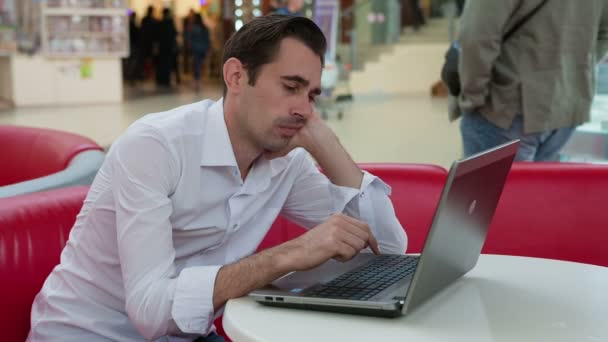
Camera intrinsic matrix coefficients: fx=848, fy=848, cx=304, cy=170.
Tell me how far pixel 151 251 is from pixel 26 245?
65cm

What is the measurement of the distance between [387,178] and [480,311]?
1240 mm

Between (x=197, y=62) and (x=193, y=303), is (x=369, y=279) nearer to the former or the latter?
(x=193, y=303)

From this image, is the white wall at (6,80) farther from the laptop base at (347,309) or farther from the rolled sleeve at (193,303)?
the laptop base at (347,309)

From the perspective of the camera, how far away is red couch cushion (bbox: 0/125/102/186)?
126 inches

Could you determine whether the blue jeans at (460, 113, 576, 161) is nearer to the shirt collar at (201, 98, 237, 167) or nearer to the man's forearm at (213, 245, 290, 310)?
the shirt collar at (201, 98, 237, 167)

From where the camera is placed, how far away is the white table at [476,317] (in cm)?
128

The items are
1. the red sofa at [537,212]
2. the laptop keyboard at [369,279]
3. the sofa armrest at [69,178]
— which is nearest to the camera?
the laptop keyboard at [369,279]

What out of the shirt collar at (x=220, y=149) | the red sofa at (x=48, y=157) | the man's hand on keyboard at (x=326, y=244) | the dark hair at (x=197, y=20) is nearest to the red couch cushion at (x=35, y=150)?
the red sofa at (x=48, y=157)

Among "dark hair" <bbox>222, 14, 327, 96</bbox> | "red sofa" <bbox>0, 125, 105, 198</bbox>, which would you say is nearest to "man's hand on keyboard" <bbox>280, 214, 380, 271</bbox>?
"dark hair" <bbox>222, 14, 327, 96</bbox>

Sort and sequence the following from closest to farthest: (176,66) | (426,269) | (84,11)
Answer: (426,269) < (84,11) < (176,66)

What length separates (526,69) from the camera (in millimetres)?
3041

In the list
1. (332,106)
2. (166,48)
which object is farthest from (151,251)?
(166,48)

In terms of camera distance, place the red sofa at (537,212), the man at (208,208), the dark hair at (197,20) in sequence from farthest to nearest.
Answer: the dark hair at (197,20) → the red sofa at (537,212) → the man at (208,208)

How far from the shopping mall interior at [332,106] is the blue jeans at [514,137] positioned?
16cm
